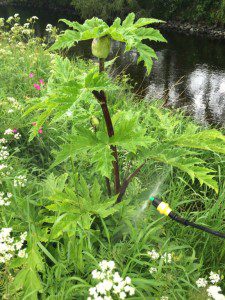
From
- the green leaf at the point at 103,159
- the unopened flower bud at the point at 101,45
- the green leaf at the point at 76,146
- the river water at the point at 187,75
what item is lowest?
the river water at the point at 187,75

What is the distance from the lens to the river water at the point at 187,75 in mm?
8406

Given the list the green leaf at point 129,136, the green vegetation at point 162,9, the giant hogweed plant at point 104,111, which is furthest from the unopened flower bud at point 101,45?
the green vegetation at point 162,9

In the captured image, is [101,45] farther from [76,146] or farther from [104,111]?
[76,146]

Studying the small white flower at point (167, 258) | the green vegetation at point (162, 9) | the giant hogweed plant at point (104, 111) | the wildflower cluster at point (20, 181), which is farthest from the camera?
the green vegetation at point (162, 9)

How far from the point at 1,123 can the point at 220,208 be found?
2.19m

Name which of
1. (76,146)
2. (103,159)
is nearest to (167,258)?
(103,159)

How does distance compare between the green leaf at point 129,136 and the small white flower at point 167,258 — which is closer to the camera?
the green leaf at point 129,136

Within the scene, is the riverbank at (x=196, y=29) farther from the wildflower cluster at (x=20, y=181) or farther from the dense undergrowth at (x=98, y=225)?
the wildflower cluster at (x=20, y=181)

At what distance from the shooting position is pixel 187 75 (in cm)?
1085

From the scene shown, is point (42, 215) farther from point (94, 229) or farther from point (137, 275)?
point (137, 275)

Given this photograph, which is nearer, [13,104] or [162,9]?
[13,104]

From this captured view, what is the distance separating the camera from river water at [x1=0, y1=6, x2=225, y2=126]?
841cm

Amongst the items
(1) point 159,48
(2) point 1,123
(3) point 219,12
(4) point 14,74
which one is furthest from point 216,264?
(3) point 219,12

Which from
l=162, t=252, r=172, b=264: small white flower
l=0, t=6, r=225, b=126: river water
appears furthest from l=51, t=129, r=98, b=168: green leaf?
l=0, t=6, r=225, b=126: river water
